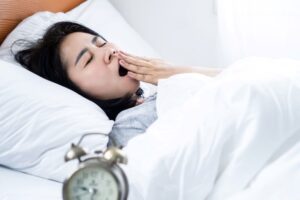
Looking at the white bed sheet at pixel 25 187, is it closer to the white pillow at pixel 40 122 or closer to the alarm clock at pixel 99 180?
the white pillow at pixel 40 122

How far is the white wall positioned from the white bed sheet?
1.03 meters

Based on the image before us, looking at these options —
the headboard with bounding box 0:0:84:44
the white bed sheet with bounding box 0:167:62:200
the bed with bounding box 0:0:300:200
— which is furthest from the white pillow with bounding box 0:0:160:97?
the white bed sheet with bounding box 0:167:62:200

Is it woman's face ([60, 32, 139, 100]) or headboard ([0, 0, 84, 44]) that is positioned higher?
headboard ([0, 0, 84, 44])

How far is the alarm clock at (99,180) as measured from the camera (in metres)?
0.62

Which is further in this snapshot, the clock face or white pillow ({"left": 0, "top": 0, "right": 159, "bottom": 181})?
white pillow ({"left": 0, "top": 0, "right": 159, "bottom": 181})

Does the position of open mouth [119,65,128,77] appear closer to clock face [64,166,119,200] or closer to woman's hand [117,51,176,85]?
woman's hand [117,51,176,85]

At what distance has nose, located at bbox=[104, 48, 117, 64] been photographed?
1213mm

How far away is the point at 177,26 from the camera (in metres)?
1.86

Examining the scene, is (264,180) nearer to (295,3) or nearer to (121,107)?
(121,107)

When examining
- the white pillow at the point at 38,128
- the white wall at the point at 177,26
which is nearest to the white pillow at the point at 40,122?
the white pillow at the point at 38,128

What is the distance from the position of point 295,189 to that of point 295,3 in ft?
3.27

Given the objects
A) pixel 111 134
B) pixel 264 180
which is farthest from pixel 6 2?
pixel 264 180

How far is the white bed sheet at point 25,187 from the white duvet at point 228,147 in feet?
0.70

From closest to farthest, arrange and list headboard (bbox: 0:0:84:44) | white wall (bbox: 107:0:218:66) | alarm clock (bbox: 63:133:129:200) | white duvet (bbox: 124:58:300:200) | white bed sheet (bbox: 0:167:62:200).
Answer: alarm clock (bbox: 63:133:129:200), white duvet (bbox: 124:58:300:200), white bed sheet (bbox: 0:167:62:200), headboard (bbox: 0:0:84:44), white wall (bbox: 107:0:218:66)
